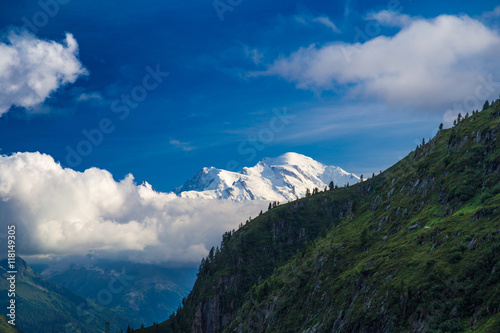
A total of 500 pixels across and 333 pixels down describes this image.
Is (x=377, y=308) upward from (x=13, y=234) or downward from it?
downward

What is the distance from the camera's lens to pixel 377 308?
10625 cm

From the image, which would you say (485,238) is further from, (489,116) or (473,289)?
(489,116)

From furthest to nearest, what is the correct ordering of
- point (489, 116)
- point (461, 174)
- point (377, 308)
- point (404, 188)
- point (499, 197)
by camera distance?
point (404, 188) → point (489, 116) → point (461, 174) → point (499, 197) → point (377, 308)

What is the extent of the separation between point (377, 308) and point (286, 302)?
84756 mm

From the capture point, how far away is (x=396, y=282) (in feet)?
350

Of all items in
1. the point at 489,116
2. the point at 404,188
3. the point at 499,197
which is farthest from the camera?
the point at 404,188

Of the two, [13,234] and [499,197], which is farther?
[13,234]

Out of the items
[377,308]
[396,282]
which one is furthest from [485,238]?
[377,308]

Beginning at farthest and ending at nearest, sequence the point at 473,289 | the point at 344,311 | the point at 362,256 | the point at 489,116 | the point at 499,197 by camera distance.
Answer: the point at 489,116 < the point at 362,256 < the point at 344,311 < the point at 499,197 < the point at 473,289

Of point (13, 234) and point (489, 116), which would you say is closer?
point (13, 234)

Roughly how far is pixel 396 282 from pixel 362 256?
52.1 meters

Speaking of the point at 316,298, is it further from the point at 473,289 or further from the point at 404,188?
the point at 473,289

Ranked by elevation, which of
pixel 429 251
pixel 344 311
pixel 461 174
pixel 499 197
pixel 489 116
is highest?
pixel 489 116

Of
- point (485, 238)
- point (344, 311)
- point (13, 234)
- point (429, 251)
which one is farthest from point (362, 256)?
point (13, 234)
